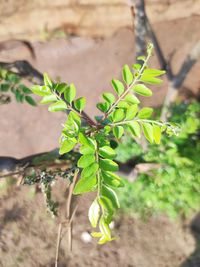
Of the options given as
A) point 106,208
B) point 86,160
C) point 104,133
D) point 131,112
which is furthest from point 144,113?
point 106,208

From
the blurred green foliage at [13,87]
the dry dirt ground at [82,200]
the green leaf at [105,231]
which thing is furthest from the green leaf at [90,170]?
the dry dirt ground at [82,200]

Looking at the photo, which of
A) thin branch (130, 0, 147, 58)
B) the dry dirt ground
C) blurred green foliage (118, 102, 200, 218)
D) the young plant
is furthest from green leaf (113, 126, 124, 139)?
the dry dirt ground

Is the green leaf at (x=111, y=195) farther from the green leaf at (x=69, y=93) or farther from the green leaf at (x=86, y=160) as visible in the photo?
the green leaf at (x=69, y=93)

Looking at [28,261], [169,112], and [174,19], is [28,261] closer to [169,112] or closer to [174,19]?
[169,112]

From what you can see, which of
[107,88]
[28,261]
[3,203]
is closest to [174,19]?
[107,88]

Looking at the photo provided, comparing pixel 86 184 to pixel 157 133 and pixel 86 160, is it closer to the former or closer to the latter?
pixel 86 160

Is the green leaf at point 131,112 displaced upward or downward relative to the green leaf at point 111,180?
upward

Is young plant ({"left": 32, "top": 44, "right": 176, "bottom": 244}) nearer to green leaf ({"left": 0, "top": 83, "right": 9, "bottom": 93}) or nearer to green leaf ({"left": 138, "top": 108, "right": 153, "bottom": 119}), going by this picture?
green leaf ({"left": 138, "top": 108, "right": 153, "bottom": 119})
